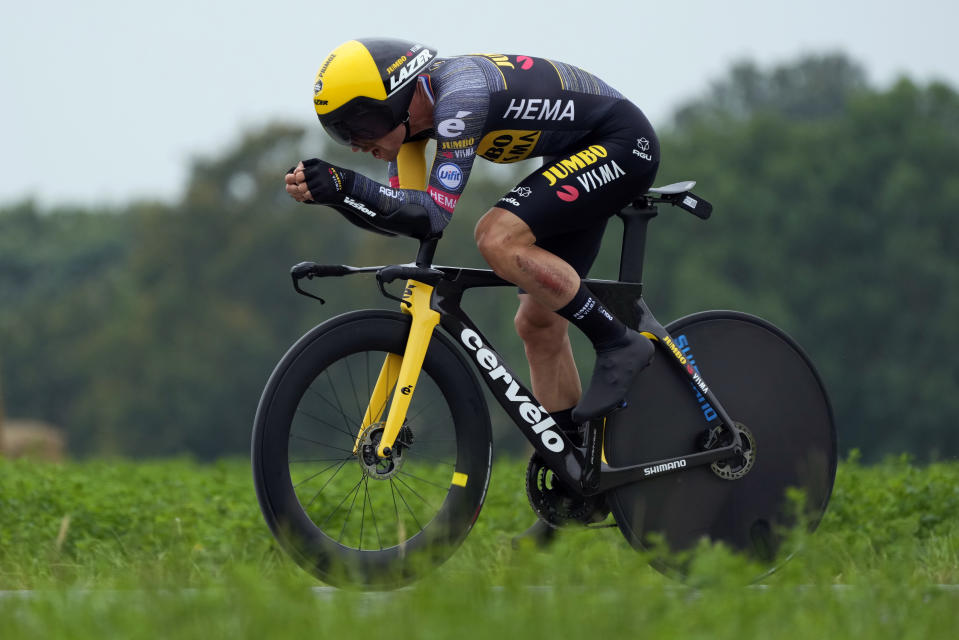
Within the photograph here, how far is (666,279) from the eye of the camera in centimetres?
4862

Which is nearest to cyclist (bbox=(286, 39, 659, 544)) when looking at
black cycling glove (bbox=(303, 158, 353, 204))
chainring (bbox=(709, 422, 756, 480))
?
black cycling glove (bbox=(303, 158, 353, 204))

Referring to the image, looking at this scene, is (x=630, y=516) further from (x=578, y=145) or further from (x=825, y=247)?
(x=825, y=247)

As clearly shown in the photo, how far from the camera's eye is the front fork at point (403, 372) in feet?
15.5

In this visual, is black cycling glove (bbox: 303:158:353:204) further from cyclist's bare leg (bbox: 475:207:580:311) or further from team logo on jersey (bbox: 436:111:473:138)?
cyclist's bare leg (bbox: 475:207:580:311)

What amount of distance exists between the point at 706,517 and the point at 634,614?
2.17 metres

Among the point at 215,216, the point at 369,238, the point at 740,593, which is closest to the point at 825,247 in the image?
the point at 369,238

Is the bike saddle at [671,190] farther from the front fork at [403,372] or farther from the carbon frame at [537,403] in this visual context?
the front fork at [403,372]

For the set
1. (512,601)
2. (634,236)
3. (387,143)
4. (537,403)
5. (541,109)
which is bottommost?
(512,601)

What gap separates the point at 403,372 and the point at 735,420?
1567mm

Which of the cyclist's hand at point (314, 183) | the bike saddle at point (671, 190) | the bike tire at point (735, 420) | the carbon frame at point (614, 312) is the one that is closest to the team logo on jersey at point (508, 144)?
the carbon frame at point (614, 312)

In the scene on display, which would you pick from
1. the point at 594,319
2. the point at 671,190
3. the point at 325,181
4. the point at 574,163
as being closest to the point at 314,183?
the point at 325,181

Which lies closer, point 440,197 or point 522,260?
point 440,197

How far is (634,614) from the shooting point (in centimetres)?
334

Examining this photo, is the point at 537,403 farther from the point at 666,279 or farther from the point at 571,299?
the point at 666,279
